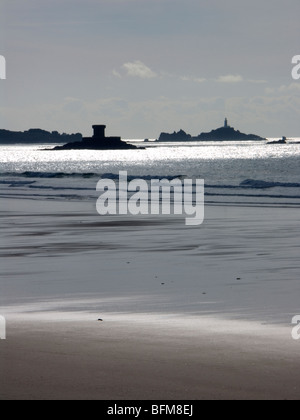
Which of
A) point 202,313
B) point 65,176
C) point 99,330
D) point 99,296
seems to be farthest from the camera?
point 65,176

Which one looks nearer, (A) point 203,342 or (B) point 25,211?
(A) point 203,342

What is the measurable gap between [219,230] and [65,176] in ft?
213

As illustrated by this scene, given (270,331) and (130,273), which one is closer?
(270,331)

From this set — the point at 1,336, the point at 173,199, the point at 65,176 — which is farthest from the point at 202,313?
the point at 65,176

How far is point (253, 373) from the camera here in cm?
745

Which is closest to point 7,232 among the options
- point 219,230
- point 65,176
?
point 219,230

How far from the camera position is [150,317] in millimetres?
10266

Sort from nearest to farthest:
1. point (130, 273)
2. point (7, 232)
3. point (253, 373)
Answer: point (253, 373) < point (130, 273) < point (7, 232)

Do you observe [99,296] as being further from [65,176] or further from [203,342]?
[65,176]

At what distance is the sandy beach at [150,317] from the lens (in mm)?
7195

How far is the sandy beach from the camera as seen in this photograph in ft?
23.6

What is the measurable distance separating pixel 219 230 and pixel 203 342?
50.0 feet
